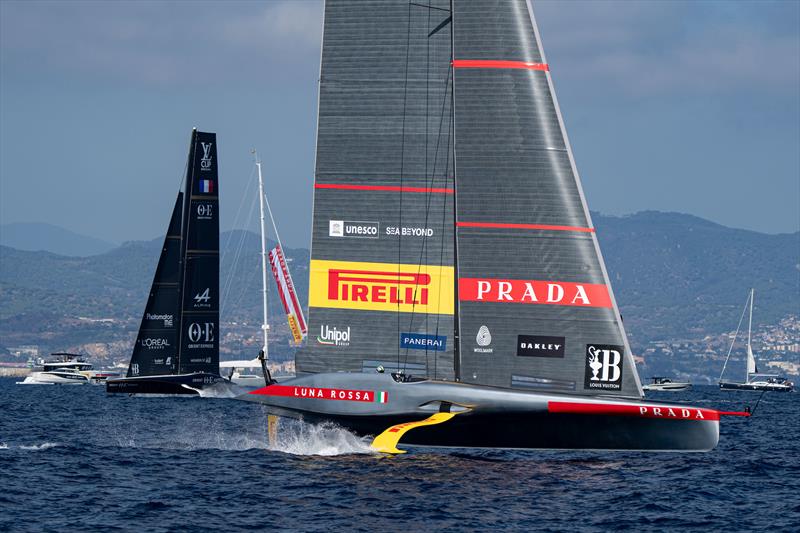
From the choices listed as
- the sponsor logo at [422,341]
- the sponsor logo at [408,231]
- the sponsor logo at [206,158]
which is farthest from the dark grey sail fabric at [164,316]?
the sponsor logo at [422,341]

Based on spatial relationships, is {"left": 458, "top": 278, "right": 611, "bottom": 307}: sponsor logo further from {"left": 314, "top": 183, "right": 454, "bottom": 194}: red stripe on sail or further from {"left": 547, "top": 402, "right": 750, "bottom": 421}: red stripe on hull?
{"left": 547, "top": 402, "right": 750, "bottom": 421}: red stripe on hull

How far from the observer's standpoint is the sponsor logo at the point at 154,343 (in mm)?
55656

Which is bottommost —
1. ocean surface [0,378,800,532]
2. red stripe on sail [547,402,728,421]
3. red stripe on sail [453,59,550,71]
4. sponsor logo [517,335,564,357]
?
ocean surface [0,378,800,532]

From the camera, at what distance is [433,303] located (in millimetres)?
25984

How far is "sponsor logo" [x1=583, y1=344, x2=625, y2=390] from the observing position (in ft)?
83.0

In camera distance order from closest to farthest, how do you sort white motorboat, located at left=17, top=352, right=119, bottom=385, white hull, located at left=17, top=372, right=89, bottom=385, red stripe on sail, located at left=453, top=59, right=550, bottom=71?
red stripe on sail, located at left=453, top=59, right=550, bottom=71, white hull, located at left=17, top=372, right=89, bottom=385, white motorboat, located at left=17, top=352, right=119, bottom=385

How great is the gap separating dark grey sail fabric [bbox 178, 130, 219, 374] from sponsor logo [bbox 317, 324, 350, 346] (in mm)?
29443

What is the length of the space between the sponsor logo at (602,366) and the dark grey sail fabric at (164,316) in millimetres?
32147

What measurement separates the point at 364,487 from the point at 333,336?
437cm

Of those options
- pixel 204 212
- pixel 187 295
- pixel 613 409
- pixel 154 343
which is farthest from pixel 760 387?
pixel 613 409

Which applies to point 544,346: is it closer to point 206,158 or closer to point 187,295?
point 187,295

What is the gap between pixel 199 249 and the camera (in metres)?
55.2

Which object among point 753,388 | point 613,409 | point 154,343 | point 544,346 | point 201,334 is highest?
point 201,334

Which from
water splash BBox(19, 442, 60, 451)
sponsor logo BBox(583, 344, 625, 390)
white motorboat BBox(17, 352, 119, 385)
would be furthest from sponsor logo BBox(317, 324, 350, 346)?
white motorboat BBox(17, 352, 119, 385)
